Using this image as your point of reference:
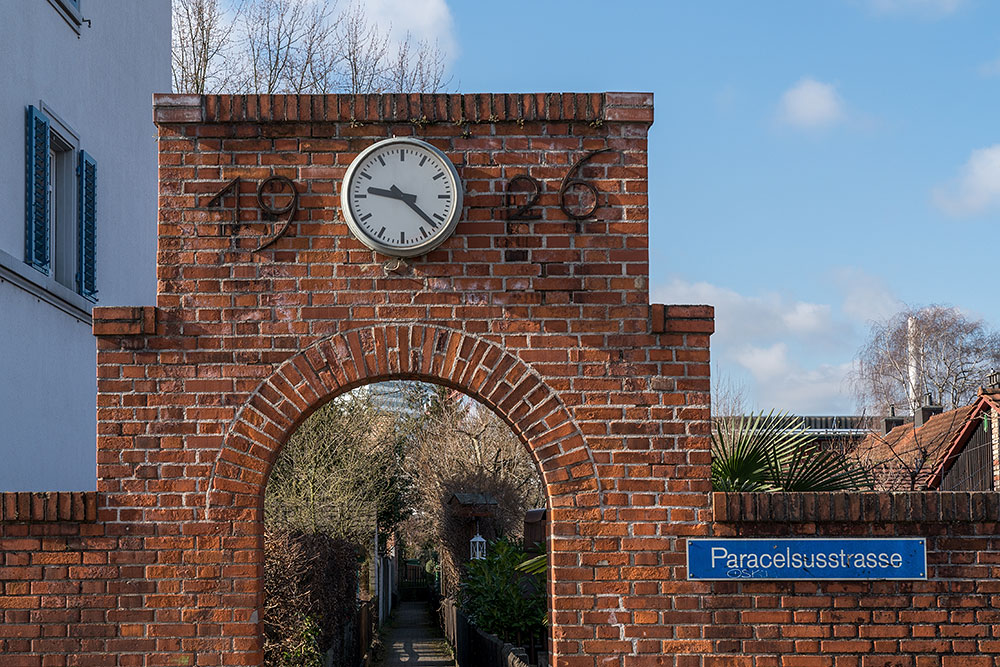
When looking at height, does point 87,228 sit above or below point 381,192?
above

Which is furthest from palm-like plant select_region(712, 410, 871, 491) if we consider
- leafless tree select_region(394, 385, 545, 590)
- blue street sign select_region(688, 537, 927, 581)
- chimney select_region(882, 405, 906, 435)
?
chimney select_region(882, 405, 906, 435)

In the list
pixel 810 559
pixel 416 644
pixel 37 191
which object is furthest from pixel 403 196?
pixel 416 644

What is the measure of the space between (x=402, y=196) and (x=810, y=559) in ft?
11.5

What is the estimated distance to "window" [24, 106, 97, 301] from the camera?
11.5 m

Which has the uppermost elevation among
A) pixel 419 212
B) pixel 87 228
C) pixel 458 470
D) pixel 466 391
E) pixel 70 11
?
pixel 70 11

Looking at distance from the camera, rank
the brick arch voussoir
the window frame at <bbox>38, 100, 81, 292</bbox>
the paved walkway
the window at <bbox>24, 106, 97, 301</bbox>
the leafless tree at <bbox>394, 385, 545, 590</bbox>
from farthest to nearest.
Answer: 1. the leafless tree at <bbox>394, 385, 545, 590</bbox>
2. the paved walkway
3. the window frame at <bbox>38, 100, 81, 292</bbox>
4. the window at <bbox>24, 106, 97, 301</bbox>
5. the brick arch voussoir

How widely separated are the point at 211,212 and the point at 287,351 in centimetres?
104

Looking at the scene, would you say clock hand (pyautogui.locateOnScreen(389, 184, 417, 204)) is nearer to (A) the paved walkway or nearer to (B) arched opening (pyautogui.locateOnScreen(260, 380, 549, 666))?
(B) arched opening (pyautogui.locateOnScreen(260, 380, 549, 666))

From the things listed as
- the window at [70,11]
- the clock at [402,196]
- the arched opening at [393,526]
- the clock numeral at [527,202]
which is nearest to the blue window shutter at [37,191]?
the window at [70,11]

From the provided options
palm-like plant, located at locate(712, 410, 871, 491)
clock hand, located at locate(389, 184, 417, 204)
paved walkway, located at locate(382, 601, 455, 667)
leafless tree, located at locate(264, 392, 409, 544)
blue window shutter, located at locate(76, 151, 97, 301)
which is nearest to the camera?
clock hand, located at locate(389, 184, 417, 204)

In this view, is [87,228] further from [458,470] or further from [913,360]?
[913,360]

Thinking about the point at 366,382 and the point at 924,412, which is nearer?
the point at 366,382

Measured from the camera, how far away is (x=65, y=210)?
12.5m

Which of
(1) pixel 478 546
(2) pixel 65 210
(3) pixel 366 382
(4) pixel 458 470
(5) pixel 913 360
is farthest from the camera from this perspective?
(5) pixel 913 360
